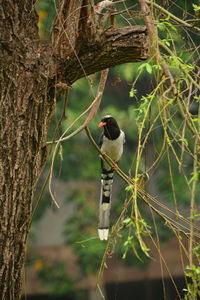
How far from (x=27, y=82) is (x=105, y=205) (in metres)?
2.23

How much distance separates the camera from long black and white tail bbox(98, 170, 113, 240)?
15.0 feet

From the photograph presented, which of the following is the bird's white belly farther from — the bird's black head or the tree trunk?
the tree trunk

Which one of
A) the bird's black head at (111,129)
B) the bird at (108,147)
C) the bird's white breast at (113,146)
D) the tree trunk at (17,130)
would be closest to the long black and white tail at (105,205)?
the bird at (108,147)

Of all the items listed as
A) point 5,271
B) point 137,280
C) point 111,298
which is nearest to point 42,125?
point 5,271

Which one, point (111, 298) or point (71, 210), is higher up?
point (71, 210)

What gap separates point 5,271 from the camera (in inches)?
107

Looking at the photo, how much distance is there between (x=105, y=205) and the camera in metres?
4.86

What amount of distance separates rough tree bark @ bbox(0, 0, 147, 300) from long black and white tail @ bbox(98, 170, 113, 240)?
1686 mm

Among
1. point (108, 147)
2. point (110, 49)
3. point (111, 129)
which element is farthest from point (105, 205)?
point (110, 49)

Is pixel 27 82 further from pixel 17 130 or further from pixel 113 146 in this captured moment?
pixel 113 146

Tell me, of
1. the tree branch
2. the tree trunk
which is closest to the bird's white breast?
the tree branch

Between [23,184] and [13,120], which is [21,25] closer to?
[13,120]

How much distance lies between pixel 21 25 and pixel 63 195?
250 inches

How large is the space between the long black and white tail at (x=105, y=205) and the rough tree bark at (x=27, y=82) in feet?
5.53
